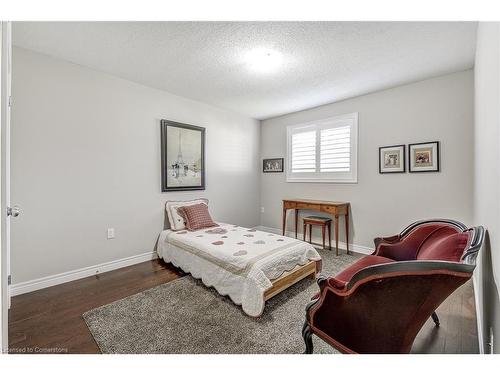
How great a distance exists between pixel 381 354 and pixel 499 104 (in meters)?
1.28

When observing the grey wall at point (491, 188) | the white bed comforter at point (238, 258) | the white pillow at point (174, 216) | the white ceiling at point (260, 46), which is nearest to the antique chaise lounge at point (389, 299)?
the grey wall at point (491, 188)

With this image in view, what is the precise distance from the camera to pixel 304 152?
168 inches

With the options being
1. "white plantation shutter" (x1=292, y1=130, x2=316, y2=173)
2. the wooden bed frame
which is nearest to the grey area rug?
the wooden bed frame

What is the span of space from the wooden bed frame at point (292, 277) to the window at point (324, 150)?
1.76 meters

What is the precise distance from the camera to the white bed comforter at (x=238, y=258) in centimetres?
195

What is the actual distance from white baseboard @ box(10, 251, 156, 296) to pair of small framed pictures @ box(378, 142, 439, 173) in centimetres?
365

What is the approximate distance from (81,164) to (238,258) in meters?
2.14

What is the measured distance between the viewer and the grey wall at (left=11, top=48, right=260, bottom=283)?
228 cm

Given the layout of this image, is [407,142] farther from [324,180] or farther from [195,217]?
[195,217]

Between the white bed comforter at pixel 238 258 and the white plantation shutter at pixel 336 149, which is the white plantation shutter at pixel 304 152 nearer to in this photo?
the white plantation shutter at pixel 336 149

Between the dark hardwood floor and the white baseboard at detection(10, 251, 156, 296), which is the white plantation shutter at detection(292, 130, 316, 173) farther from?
the white baseboard at detection(10, 251, 156, 296)

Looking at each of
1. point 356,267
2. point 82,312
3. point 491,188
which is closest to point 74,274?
point 82,312
